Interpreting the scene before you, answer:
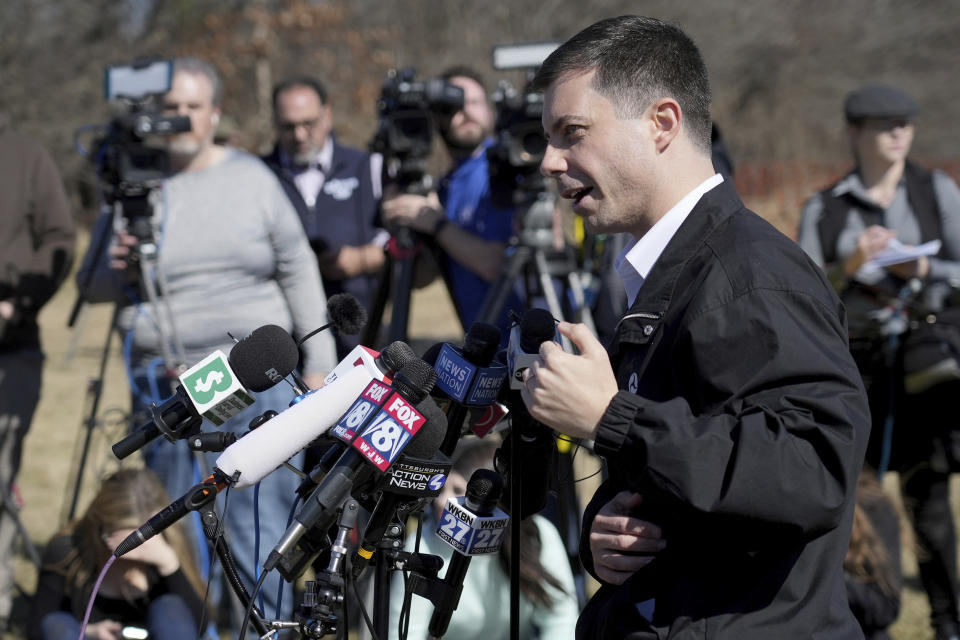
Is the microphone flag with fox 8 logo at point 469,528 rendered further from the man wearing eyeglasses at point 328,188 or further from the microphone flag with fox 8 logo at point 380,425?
the man wearing eyeglasses at point 328,188

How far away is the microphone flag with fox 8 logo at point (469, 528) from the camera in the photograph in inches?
66.6

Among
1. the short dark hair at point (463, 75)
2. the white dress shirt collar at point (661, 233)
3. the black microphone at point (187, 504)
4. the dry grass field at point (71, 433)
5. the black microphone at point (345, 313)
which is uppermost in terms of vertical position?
the short dark hair at point (463, 75)

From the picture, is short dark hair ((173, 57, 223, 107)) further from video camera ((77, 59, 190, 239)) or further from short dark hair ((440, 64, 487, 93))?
short dark hair ((440, 64, 487, 93))

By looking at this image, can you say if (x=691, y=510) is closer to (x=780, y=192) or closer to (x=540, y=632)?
(x=540, y=632)

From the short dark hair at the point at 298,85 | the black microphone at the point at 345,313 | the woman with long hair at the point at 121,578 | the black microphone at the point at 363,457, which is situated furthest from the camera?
the short dark hair at the point at 298,85

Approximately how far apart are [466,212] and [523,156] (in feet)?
1.58

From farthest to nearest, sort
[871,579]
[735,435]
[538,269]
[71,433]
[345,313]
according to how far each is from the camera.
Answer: [71,433] → [538,269] → [871,579] → [345,313] → [735,435]

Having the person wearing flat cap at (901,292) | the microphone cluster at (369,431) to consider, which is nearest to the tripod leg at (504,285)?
the person wearing flat cap at (901,292)

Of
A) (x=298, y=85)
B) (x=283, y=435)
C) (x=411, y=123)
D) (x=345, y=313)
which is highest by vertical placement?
(x=298, y=85)

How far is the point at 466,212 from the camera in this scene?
4164 millimetres

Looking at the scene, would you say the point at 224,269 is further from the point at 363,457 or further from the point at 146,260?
the point at 363,457

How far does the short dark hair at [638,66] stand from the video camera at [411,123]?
7.63 feet

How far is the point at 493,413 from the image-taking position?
6.18 ft

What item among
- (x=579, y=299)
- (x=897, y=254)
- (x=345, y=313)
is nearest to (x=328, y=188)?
(x=579, y=299)
